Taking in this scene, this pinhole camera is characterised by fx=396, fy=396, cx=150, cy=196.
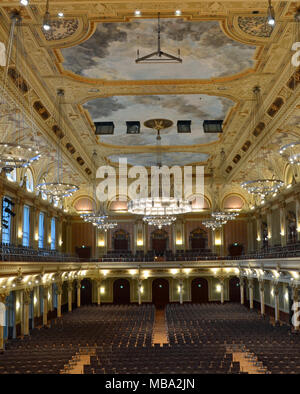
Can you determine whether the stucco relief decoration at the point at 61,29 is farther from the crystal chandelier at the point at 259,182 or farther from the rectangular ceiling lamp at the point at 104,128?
the rectangular ceiling lamp at the point at 104,128

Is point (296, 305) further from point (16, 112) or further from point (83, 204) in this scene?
point (83, 204)

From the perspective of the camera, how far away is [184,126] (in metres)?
23.1

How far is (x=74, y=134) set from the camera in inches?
939

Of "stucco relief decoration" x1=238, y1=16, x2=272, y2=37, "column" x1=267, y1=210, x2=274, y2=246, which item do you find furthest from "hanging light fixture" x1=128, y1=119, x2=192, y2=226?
"column" x1=267, y1=210, x2=274, y2=246

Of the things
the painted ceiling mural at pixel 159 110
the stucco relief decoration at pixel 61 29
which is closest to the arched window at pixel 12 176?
the painted ceiling mural at pixel 159 110

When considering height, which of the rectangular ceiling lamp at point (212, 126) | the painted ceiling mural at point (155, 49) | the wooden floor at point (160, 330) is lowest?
the wooden floor at point (160, 330)

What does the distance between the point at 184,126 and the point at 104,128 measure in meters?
4.67

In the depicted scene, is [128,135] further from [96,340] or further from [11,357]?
[11,357]

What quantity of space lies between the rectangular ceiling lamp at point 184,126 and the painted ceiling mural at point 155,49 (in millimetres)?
5824

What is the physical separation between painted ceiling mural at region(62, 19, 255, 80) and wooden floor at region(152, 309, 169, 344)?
14099 mm

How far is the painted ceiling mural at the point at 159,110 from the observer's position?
64.1 ft

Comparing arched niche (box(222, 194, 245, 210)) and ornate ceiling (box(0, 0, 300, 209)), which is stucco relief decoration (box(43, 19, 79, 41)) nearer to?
ornate ceiling (box(0, 0, 300, 209))

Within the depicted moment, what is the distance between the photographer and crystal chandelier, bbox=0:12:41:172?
1089cm

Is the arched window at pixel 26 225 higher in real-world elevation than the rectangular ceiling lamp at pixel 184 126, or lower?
lower
